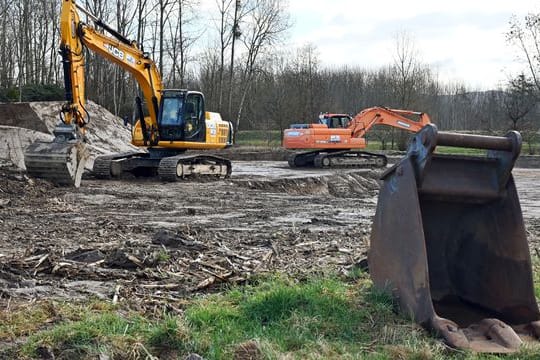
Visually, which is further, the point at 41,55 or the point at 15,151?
the point at 41,55

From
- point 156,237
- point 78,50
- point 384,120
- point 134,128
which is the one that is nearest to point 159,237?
point 156,237

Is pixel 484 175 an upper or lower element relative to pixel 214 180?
upper

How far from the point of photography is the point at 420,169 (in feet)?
13.6

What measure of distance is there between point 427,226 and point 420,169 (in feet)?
2.23

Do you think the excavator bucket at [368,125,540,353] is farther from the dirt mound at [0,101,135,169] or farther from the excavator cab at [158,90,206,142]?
the dirt mound at [0,101,135,169]

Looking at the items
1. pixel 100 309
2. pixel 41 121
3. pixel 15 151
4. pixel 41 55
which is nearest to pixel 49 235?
pixel 100 309

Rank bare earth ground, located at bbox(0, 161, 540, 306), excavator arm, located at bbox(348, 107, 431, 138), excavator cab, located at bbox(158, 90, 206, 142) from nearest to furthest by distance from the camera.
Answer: bare earth ground, located at bbox(0, 161, 540, 306) < excavator cab, located at bbox(158, 90, 206, 142) < excavator arm, located at bbox(348, 107, 431, 138)

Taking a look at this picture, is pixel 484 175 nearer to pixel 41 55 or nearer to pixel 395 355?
pixel 395 355

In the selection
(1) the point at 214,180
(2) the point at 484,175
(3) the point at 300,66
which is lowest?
(1) the point at 214,180

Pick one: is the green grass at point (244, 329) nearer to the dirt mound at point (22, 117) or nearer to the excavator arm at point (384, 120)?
the dirt mound at point (22, 117)

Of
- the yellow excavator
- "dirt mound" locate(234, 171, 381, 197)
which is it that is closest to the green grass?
the yellow excavator

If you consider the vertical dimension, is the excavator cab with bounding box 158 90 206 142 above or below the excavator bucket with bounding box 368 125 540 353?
above

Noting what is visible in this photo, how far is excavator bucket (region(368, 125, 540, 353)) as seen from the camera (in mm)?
3955

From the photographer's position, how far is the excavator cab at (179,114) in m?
17.2
